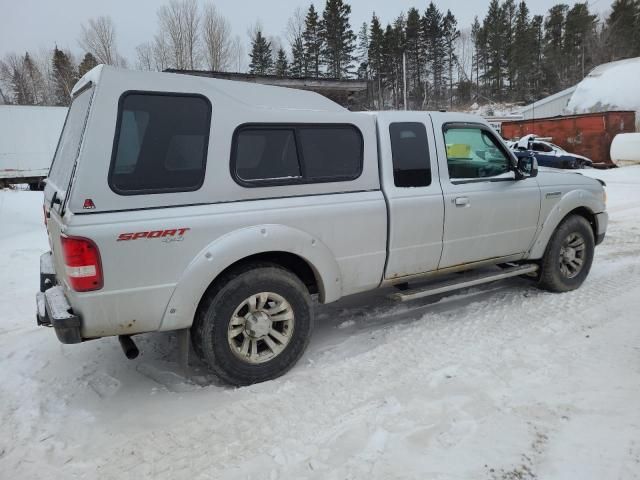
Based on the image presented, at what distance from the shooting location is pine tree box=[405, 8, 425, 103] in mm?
59812

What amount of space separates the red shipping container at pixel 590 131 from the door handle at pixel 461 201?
69.9 ft

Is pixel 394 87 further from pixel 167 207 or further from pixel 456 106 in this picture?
pixel 167 207

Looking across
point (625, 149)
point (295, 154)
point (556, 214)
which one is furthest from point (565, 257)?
point (625, 149)

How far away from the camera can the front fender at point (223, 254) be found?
3.06 m

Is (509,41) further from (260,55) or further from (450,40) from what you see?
(260,55)

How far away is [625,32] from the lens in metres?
52.4

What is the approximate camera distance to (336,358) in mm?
3822

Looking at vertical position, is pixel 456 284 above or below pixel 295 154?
below

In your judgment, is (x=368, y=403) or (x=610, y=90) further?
(x=610, y=90)

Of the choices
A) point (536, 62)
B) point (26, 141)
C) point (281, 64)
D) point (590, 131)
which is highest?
point (536, 62)

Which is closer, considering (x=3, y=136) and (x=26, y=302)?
(x=26, y=302)

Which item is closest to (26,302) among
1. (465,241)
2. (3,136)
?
(465,241)

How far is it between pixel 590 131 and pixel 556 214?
68.9ft

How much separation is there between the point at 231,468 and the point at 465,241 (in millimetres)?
2900
